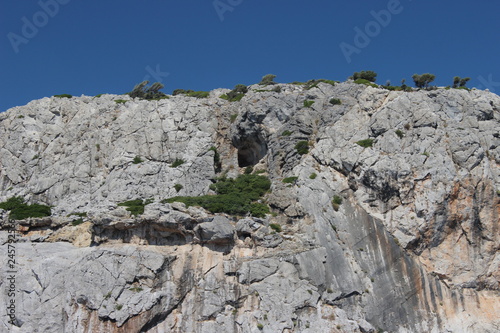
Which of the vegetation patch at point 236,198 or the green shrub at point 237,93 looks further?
the green shrub at point 237,93

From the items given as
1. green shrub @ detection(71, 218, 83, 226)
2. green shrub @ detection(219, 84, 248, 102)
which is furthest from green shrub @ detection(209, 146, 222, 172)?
green shrub @ detection(71, 218, 83, 226)

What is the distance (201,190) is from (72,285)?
13.6 m

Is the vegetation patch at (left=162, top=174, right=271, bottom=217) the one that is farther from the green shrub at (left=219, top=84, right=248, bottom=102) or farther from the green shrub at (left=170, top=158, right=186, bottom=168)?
the green shrub at (left=219, top=84, right=248, bottom=102)

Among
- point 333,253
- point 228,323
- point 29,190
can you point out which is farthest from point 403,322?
point 29,190

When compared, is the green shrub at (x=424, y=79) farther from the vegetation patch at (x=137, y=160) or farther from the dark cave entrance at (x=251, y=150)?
the vegetation patch at (x=137, y=160)

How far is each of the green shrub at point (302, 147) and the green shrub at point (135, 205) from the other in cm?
1275

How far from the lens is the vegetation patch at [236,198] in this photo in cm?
3284

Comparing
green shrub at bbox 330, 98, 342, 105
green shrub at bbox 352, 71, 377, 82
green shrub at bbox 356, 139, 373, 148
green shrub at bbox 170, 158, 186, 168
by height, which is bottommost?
green shrub at bbox 356, 139, 373, 148

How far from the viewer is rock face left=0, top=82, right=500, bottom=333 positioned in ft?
92.5

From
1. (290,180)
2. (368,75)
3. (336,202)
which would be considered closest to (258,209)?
(290,180)

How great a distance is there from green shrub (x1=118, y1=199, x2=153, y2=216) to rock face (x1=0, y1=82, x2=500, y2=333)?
0.87 metres

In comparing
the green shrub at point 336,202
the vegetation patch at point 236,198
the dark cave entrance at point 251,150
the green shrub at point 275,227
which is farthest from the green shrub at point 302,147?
the green shrub at point 275,227

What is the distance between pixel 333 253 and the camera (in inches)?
1224

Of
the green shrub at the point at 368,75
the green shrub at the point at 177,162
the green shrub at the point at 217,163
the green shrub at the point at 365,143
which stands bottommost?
the green shrub at the point at 365,143
